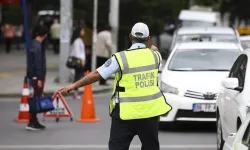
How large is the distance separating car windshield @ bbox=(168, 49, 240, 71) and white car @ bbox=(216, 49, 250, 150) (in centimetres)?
299

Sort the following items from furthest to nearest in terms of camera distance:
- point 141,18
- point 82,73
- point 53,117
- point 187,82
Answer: point 141,18 → point 82,73 → point 53,117 → point 187,82

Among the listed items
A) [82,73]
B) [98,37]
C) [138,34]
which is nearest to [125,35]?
[98,37]

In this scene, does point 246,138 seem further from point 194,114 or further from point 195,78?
point 195,78

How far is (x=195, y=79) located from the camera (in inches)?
508

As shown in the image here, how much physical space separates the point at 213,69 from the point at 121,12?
18.8m

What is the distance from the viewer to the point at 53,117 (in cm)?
1488

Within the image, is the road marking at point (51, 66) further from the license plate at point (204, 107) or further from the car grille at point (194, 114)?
the license plate at point (204, 107)

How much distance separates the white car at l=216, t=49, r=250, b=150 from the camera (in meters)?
9.09

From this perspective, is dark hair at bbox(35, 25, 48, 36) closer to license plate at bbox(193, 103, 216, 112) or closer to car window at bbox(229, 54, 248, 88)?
license plate at bbox(193, 103, 216, 112)

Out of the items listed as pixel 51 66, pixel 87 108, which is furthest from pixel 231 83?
pixel 51 66

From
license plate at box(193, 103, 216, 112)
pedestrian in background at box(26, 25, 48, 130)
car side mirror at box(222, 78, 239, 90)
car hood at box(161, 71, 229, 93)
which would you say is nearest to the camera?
car side mirror at box(222, 78, 239, 90)

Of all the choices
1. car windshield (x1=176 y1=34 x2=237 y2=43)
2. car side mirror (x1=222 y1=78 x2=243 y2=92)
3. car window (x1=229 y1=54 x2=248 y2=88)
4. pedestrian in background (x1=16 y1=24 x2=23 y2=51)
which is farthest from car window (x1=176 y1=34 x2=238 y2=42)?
pedestrian in background (x1=16 y1=24 x2=23 y2=51)

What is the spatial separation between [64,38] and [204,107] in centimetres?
982

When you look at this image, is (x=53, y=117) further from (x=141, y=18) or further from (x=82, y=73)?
(x=141, y=18)
